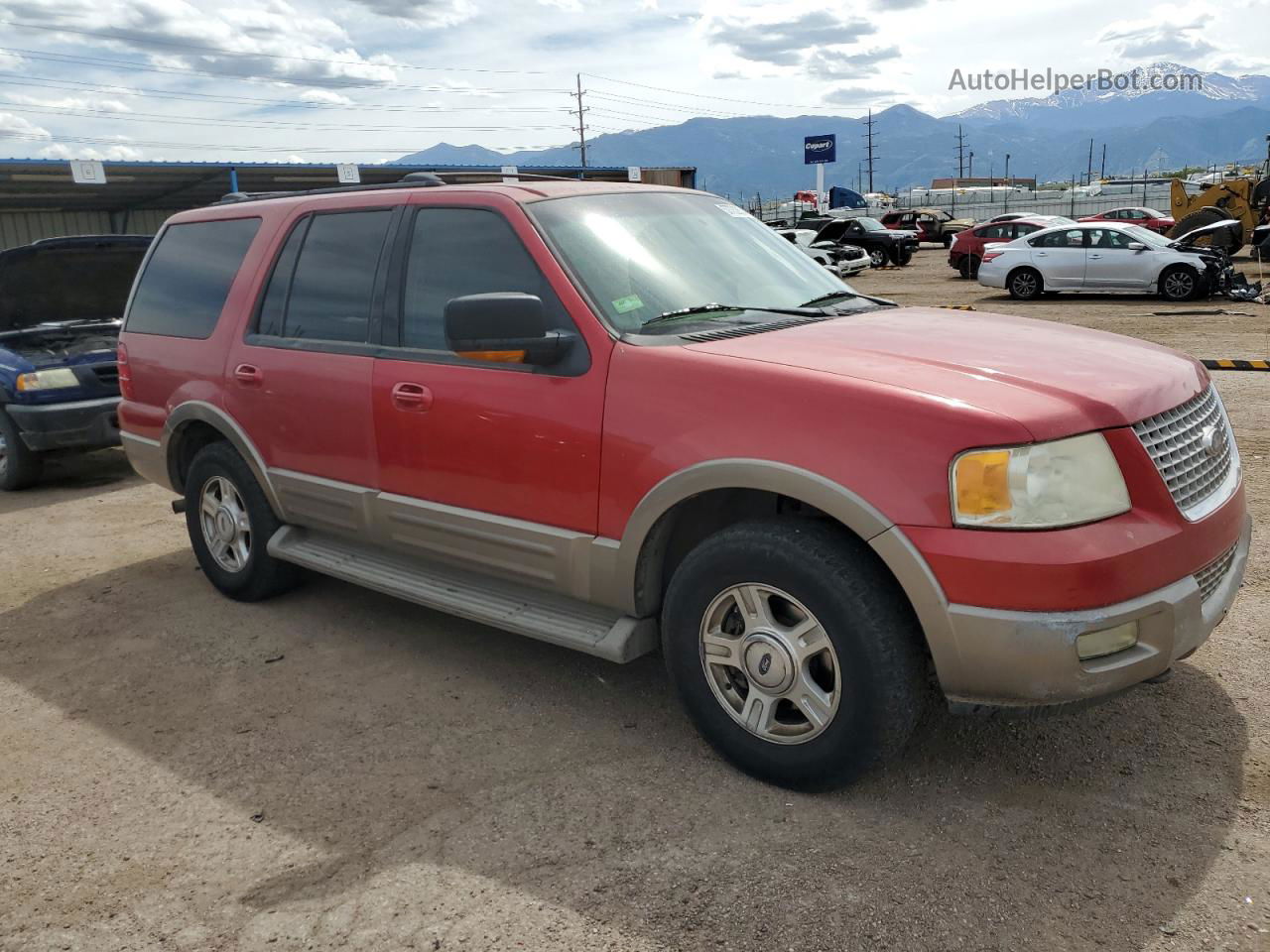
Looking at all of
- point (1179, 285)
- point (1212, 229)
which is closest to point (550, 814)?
point (1179, 285)

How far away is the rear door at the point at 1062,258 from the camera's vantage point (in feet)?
64.5

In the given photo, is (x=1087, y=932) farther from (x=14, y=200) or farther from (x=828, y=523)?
(x=14, y=200)

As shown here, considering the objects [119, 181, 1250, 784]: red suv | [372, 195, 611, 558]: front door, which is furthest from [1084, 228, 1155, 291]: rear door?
[372, 195, 611, 558]: front door

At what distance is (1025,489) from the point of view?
2709 mm

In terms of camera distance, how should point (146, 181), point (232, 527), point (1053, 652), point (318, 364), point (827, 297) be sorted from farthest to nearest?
point (146, 181)
point (232, 527)
point (318, 364)
point (827, 297)
point (1053, 652)

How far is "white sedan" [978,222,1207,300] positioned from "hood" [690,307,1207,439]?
17.0m

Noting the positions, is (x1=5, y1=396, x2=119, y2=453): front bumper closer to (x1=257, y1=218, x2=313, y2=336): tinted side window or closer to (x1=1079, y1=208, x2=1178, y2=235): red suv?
(x1=257, y1=218, x2=313, y2=336): tinted side window

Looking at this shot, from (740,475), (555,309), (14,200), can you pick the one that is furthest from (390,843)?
(14,200)

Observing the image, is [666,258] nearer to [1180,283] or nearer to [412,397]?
[412,397]

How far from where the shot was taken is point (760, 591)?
10.2 ft

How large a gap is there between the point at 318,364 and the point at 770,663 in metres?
2.38

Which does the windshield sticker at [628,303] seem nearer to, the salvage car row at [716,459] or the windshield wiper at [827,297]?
the salvage car row at [716,459]

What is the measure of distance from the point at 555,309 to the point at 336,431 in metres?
1.28

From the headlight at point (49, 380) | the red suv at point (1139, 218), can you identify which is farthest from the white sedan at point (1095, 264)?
the headlight at point (49, 380)
